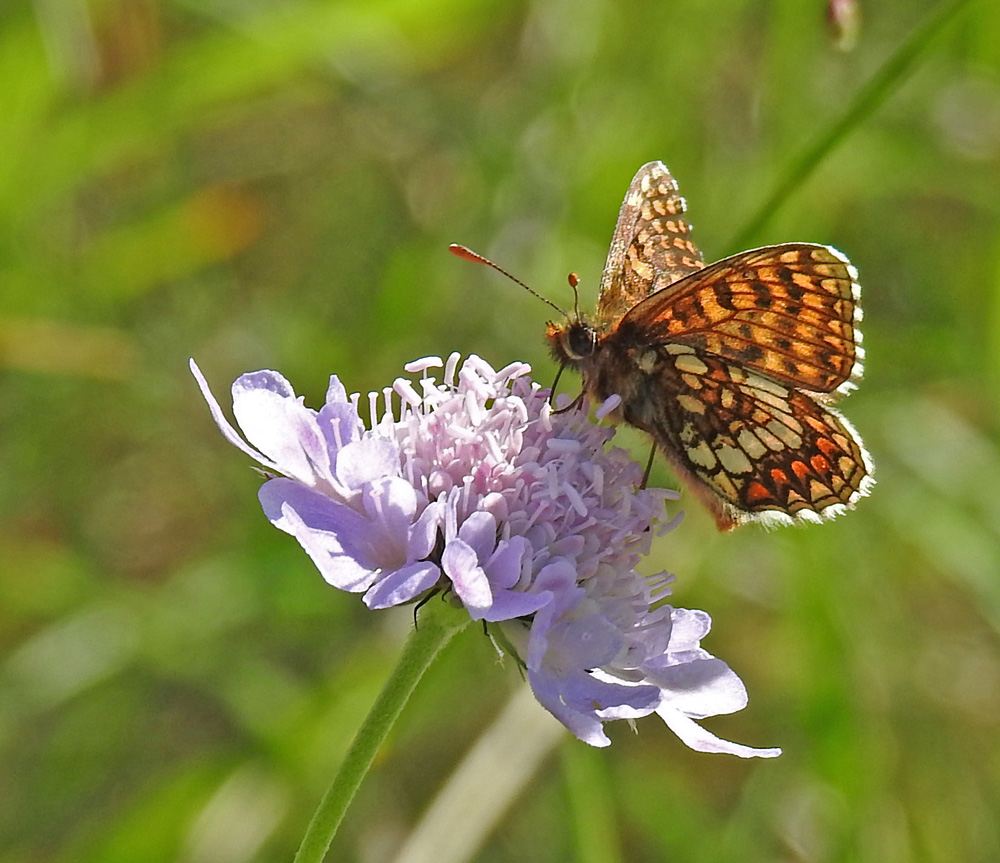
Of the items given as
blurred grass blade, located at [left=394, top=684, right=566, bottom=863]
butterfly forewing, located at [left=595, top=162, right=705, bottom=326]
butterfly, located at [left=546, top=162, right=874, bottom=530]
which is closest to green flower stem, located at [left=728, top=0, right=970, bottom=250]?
butterfly forewing, located at [left=595, top=162, right=705, bottom=326]

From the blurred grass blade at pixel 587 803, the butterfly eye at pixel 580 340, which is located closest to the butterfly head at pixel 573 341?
the butterfly eye at pixel 580 340

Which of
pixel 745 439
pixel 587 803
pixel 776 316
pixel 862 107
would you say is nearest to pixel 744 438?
pixel 745 439

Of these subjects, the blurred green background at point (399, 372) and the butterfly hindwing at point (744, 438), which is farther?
the blurred green background at point (399, 372)

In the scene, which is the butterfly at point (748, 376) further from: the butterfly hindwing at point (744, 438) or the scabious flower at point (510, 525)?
the scabious flower at point (510, 525)

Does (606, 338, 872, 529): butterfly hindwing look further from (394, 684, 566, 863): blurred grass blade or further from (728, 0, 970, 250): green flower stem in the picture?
(394, 684, 566, 863): blurred grass blade

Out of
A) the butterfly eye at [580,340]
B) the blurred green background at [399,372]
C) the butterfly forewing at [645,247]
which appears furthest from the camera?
the blurred green background at [399,372]

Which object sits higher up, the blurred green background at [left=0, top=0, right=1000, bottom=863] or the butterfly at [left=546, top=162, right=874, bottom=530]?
the butterfly at [left=546, top=162, right=874, bottom=530]
